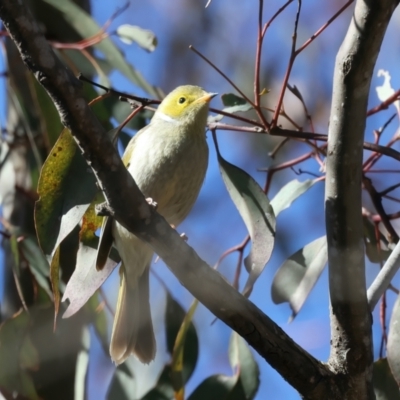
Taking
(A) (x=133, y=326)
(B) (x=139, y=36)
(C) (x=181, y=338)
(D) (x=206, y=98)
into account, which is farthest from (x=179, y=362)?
(B) (x=139, y=36)

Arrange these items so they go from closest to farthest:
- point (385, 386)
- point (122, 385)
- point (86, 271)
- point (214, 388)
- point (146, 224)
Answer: point (146, 224), point (86, 271), point (385, 386), point (214, 388), point (122, 385)

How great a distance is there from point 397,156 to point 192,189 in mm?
758

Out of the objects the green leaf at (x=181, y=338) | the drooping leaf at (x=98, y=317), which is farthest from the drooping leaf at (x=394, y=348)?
the drooping leaf at (x=98, y=317)

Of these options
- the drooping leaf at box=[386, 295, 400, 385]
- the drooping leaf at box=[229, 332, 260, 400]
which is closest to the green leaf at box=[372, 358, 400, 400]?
the drooping leaf at box=[386, 295, 400, 385]

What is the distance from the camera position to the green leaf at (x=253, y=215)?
6.03 feet

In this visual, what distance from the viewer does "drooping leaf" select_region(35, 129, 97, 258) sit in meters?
1.88

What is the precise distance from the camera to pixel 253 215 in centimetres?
195

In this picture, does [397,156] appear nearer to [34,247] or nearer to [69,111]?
[69,111]

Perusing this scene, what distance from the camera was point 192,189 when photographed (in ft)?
7.58

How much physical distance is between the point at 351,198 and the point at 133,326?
110cm

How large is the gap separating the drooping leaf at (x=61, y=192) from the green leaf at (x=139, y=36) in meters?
0.88

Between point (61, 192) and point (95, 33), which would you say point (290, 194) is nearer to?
point (61, 192)

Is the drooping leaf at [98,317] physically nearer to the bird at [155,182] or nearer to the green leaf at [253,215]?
the bird at [155,182]

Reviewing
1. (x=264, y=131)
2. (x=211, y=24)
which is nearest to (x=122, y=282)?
(x=264, y=131)
